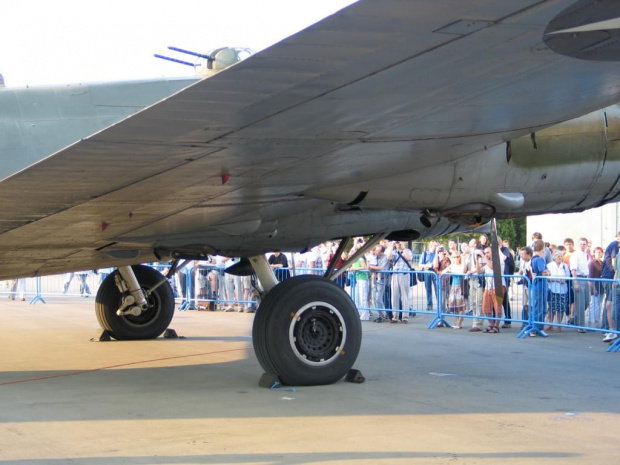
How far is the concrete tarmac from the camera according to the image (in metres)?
5.43

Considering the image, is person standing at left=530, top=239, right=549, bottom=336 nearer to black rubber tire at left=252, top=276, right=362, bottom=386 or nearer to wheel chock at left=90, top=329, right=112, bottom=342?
black rubber tire at left=252, top=276, right=362, bottom=386

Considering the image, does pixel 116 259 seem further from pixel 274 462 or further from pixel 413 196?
pixel 274 462

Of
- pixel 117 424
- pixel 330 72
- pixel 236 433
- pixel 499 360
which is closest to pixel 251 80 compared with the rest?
pixel 330 72

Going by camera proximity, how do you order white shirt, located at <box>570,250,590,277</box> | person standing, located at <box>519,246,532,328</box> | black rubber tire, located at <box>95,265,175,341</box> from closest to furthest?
black rubber tire, located at <box>95,265,175,341</box> → person standing, located at <box>519,246,532,328</box> → white shirt, located at <box>570,250,590,277</box>

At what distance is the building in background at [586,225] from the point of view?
1139 inches

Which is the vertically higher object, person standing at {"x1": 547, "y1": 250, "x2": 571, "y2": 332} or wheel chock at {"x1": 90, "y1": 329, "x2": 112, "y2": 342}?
person standing at {"x1": 547, "y1": 250, "x2": 571, "y2": 332}

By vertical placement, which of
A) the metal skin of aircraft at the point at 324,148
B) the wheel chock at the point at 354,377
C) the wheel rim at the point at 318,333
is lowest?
the wheel chock at the point at 354,377

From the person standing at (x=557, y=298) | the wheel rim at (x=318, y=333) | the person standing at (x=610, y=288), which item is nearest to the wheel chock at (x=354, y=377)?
the wheel rim at (x=318, y=333)

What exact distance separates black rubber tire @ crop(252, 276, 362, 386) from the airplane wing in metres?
0.84

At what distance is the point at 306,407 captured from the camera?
6891mm

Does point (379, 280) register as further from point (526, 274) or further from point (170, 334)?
point (170, 334)

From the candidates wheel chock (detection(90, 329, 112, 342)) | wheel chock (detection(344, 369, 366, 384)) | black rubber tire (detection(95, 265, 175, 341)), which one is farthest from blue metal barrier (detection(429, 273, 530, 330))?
wheel chock (detection(344, 369, 366, 384))

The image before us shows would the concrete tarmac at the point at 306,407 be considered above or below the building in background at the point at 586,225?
below

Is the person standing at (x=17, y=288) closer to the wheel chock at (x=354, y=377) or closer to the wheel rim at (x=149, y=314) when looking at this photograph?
the wheel rim at (x=149, y=314)
